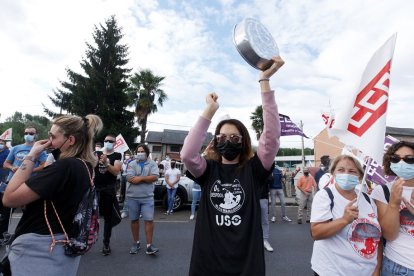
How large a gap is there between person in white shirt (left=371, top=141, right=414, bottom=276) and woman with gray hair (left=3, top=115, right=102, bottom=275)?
230 centimetres

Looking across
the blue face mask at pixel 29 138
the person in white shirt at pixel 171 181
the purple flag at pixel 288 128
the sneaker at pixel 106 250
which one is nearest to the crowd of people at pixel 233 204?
the sneaker at pixel 106 250

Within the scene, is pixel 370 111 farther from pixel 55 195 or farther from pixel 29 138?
pixel 29 138

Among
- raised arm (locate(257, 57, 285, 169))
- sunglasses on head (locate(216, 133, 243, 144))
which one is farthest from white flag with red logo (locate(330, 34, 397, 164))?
sunglasses on head (locate(216, 133, 243, 144))

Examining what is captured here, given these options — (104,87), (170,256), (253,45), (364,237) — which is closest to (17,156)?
(170,256)

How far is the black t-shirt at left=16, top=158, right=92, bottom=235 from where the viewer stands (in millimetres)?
2064

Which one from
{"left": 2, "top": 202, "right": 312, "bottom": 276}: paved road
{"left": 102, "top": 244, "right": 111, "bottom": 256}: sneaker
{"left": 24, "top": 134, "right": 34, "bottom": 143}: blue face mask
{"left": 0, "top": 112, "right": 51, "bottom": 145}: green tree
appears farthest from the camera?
{"left": 0, "top": 112, "right": 51, "bottom": 145}: green tree

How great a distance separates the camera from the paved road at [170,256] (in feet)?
15.7

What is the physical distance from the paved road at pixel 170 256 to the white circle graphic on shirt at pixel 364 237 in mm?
2895

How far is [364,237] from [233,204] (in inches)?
41.6

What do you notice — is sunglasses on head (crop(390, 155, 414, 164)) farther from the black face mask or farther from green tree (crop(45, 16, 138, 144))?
green tree (crop(45, 16, 138, 144))

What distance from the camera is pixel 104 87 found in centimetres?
2958

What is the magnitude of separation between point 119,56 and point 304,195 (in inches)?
1044

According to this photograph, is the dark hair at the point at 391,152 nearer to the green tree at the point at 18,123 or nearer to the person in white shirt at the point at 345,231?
the person in white shirt at the point at 345,231

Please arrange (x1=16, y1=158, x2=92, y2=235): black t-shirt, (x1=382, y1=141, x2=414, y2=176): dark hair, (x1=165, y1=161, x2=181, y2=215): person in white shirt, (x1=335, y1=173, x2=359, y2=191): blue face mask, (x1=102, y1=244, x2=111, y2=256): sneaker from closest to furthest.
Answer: (x1=16, y1=158, x2=92, y2=235): black t-shirt → (x1=335, y1=173, x2=359, y2=191): blue face mask → (x1=382, y1=141, x2=414, y2=176): dark hair → (x1=102, y1=244, x2=111, y2=256): sneaker → (x1=165, y1=161, x2=181, y2=215): person in white shirt
